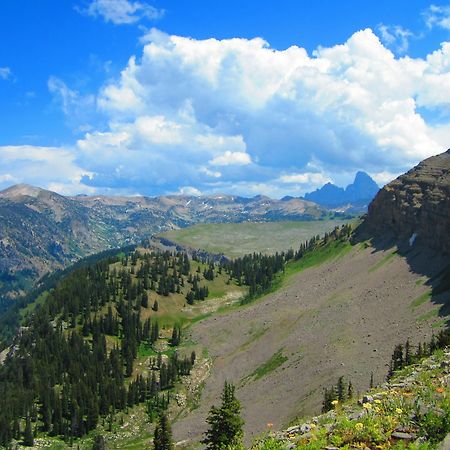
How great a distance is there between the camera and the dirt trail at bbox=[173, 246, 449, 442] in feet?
375

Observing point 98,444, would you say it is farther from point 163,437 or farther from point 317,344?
point 317,344

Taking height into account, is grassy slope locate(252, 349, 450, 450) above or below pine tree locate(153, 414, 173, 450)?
above

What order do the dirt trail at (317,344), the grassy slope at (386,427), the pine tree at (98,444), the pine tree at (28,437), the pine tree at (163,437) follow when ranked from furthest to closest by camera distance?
1. the pine tree at (28,437)
2. the pine tree at (98,444)
3. the dirt trail at (317,344)
4. the pine tree at (163,437)
5. the grassy slope at (386,427)

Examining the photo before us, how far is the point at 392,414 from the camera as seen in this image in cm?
2292

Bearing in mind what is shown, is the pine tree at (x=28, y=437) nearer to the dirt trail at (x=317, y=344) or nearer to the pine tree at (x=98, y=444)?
the pine tree at (x=98, y=444)

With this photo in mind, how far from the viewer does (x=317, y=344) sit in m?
145

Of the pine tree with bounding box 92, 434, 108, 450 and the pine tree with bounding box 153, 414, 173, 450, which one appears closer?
the pine tree with bounding box 153, 414, 173, 450

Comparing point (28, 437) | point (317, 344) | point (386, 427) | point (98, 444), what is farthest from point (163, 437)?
point (28, 437)

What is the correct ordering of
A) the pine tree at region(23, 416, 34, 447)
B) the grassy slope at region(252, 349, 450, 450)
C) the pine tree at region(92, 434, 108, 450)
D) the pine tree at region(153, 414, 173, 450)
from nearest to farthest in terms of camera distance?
the grassy slope at region(252, 349, 450, 450) → the pine tree at region(153, 414, 173, 450) → the pine tree at region(92, 434, 108, 450) → the pine tree at region(23, 416, 34, 447)

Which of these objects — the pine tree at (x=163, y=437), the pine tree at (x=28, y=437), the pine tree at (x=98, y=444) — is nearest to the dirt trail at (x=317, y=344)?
the pine tree at (x=98, y=444)

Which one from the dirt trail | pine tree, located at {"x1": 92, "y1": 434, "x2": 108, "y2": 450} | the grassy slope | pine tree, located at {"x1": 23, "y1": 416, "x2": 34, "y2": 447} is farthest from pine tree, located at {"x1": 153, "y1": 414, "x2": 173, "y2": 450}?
pine tree, located at {"x1": 23, "y1": 416, "x2": 34, "y2": 447}

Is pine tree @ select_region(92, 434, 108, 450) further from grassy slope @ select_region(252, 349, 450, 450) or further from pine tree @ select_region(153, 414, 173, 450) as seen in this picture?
grassy slope @ select_region(252, 349, 450, 450)

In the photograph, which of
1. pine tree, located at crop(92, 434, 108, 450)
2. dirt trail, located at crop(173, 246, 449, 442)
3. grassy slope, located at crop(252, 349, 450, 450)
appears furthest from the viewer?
pine tree, located at crop(92, 434, 108, 450)

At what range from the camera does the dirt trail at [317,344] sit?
11444 cm
